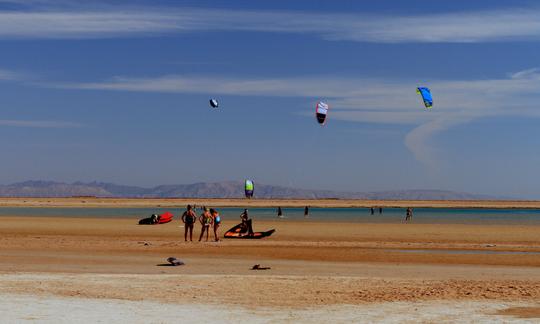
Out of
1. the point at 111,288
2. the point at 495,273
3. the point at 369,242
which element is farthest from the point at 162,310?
the point at 369,242

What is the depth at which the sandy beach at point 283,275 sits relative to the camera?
44.5ft

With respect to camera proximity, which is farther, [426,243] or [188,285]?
[426,243]

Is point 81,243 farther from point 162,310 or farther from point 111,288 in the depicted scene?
point 162,310

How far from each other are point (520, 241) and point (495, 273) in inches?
598

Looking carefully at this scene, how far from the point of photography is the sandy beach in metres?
13.6

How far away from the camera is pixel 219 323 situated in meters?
11.3

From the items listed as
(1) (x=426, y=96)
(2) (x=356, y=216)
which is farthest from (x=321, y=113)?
(2) (x=356, y=216)

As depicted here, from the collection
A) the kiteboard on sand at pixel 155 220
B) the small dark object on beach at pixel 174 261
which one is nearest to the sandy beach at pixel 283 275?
the small dark object on beach at pixel 174 261

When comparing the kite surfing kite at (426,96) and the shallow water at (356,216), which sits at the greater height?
the kite surfing kite at (426,96)

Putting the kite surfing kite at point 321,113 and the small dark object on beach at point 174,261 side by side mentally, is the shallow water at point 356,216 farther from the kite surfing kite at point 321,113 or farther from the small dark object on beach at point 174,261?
the small dark object on beach at point 174,261

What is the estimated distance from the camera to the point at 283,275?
1794 cm

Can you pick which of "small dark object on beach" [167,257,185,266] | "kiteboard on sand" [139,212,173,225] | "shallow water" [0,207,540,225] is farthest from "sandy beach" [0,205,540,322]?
"shallow water" [0,207,540,225]

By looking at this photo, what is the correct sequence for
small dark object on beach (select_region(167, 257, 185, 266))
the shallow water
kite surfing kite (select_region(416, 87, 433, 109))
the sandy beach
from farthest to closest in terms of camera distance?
1. the shallow water
2. kite surfing kite (select_region(416, 87, 433, 109))
3. small dark object on beach (select_region(167, 257, 185, 266))
4. the sandy beach

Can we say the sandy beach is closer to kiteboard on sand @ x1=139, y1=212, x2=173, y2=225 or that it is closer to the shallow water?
kiteboard on sand @ x1=139, y1=212, x2=173, y2=225
